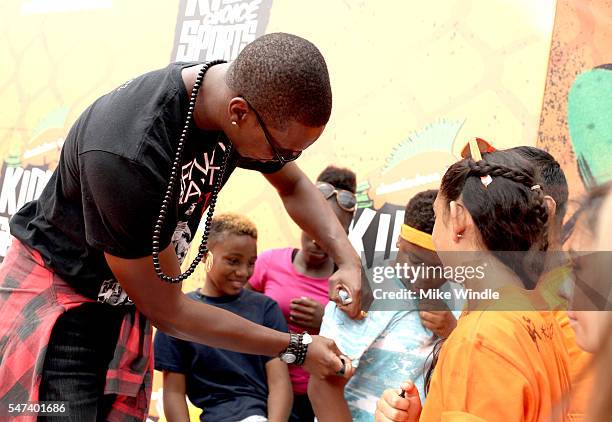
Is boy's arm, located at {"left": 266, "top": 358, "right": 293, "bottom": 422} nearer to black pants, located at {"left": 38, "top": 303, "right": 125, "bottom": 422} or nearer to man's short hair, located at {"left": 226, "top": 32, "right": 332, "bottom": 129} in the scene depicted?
black pants, located at {"left": 38, "top": 303, "right": 125, "bottom": 422}

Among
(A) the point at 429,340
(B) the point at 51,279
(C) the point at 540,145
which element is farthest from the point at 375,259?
(B) the point at 51,279

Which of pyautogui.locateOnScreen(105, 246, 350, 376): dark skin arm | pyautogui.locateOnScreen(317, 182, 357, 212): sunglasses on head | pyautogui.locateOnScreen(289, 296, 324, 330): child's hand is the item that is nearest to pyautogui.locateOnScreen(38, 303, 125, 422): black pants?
pyautogui.locateOnScreen(105, 246, 350, 376): dark skin arm

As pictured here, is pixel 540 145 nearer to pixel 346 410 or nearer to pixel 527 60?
pixel 527 60

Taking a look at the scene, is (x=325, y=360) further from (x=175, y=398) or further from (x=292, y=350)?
(x=175, y=398)

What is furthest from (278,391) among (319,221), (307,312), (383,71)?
(383,71)

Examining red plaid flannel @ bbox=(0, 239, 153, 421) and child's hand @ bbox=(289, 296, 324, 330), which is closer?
red plaid flannel @ bbox=(0, 239, 153, 421)

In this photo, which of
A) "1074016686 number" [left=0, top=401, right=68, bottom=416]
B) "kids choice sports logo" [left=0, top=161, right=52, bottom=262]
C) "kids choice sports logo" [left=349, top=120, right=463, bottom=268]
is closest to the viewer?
"1074016686 number" [left=0, top=401, right=68, bottom=416]

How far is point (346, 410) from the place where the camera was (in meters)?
2.57

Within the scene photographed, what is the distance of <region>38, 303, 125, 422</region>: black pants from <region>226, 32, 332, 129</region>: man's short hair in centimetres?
74

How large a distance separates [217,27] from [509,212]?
Result: 9.37 feet

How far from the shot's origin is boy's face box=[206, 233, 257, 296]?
310 centimetres

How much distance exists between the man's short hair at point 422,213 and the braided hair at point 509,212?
2.14 ft

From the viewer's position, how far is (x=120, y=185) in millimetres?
1812

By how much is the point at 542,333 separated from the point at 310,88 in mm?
736
